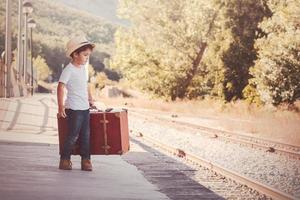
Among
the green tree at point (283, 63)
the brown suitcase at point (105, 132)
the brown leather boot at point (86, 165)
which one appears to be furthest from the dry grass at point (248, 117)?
the brown leather boot at point (86, 165)

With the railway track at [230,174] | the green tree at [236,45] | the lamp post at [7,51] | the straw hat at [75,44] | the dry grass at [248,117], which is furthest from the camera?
the green tree at [236,45]

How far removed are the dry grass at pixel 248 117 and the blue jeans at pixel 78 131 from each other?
8265 mm

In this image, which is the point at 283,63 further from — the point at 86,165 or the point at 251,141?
the point at 86,165

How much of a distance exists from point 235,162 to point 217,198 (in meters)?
4.12

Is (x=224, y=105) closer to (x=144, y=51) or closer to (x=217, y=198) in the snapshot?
(x=144, y=51)

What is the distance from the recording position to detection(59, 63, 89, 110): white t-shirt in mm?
6809

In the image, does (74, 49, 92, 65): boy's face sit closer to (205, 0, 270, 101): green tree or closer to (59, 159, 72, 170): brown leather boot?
(59, 159, 72, 170): brown leather boot

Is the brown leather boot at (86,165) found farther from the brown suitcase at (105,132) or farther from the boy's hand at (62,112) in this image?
the boy's hand at (62,112)

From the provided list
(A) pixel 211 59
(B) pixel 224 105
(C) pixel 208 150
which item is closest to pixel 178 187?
(C) pixel 208 150

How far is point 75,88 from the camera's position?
22.4 feet

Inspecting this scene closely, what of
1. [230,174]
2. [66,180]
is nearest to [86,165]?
[66,180]

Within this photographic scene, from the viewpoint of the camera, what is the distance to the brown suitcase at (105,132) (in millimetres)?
7094

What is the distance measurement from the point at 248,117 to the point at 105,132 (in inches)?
687

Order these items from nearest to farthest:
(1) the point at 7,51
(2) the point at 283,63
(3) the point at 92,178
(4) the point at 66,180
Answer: (4) the point at 66,180 → (3) the point at 92,178 → (2) the point at 283,63 → (1) the point at 7,51
